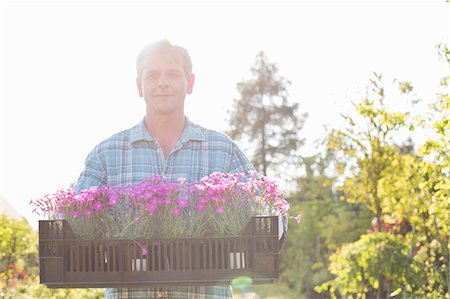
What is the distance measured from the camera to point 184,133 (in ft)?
8.95

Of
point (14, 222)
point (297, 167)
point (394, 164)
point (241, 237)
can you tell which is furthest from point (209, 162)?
point (297, 167)

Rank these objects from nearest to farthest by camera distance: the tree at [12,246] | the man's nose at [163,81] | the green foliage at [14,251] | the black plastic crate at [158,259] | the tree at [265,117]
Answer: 1. the black plastic crate at [158,259]
2. the man's nose at [163,81]
3. the green foliage at [14,251]
4. the tree at [12,246]
5. the tree at [265,117]

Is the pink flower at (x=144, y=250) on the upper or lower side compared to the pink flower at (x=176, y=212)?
lower

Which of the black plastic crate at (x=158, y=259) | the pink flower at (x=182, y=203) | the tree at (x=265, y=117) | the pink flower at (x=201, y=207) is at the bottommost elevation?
the black plastic crate at (x=158, y=259)

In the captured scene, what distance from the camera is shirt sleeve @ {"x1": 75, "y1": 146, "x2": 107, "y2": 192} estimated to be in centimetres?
269

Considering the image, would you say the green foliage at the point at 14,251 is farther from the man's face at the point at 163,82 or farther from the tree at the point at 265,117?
the tree at the point at 265,117

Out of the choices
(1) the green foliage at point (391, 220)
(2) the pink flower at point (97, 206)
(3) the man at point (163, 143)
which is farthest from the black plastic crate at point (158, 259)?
(1) the green foliage at point (391, 220)

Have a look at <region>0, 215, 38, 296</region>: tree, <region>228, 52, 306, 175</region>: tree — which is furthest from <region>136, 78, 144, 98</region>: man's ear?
<region>228, 52, 306, 175</region>: tree

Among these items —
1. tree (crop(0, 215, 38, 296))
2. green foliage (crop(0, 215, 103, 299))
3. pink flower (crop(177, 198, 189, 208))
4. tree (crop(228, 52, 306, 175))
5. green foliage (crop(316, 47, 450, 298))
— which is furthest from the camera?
tree (crop(228, 52, 306, 175))

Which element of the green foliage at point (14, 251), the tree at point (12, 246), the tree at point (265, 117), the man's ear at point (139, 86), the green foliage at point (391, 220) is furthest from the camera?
the tree at point (265, 117)

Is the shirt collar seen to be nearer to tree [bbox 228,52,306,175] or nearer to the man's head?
the man's head

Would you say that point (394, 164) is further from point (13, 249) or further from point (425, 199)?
point (13, 249)

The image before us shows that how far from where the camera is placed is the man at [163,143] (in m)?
2.61

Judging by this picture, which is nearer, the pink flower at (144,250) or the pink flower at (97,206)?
the pink flower at (144,250)
